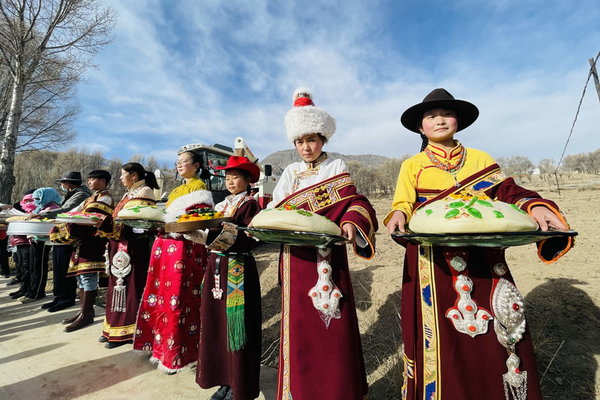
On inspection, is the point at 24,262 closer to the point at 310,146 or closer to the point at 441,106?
the point at 310,146

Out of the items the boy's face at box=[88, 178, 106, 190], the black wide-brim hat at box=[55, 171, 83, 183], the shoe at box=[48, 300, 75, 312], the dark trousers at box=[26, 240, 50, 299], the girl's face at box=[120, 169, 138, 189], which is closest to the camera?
the girl's face at box=[120, 169, 138, 189]

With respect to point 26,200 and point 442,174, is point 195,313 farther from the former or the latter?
point 26,200

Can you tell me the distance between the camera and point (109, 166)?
46.9m

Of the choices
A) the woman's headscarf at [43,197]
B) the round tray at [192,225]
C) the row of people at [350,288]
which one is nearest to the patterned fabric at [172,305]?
the row of people at [350,288]

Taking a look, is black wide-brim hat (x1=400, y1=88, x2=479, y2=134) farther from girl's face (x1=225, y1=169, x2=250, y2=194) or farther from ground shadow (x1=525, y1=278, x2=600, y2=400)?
ground shadow (x1=525, y1=278, x2=600, y2=400)

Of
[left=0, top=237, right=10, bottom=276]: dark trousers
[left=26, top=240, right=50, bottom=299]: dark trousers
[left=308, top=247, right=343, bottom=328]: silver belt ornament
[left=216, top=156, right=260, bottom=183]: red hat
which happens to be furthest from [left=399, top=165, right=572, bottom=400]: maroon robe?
[left=0, top=237, right=10, bottom=276]: dark trousers

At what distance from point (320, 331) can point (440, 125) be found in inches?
63.3

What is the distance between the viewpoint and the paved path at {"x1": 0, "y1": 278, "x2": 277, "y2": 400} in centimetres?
267

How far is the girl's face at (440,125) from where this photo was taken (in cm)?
183

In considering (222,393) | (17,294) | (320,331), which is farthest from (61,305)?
(320,331)

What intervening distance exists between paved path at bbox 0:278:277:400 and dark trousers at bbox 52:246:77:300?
1070 millimetres

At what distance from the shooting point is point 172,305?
9.41ft

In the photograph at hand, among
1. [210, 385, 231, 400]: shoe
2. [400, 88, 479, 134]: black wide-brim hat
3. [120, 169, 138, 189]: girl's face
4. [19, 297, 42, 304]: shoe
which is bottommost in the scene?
[19, 297, 42, 304]: shoe

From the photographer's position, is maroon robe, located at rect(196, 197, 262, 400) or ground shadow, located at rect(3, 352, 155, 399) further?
ground shadow, located at rect(3, 352, 155, 399)
